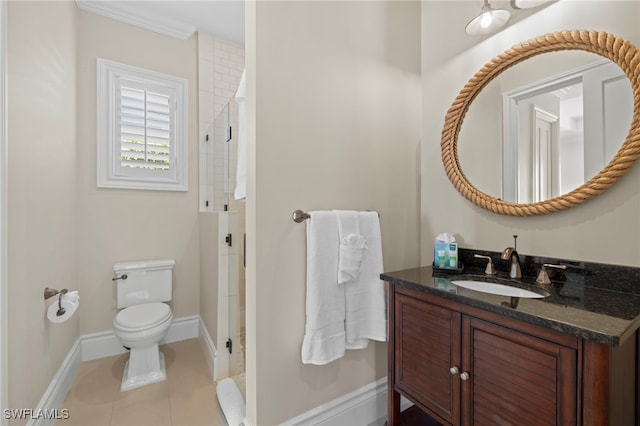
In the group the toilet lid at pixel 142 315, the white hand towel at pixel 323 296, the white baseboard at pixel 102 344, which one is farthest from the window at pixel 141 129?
the white hand towel at pixel 323 296

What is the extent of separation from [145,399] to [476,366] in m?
1.99

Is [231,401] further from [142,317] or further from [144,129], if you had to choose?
[144,129]

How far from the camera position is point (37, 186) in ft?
4.87

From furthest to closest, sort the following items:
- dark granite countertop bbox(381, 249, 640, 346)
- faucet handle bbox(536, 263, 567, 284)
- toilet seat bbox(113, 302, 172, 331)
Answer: toilet seat bbox(113, 302, 172, 331) → faucet handle bbox(536, 263, 567, 284) → dark granite countertop bbox(381, 249, 640, 346)

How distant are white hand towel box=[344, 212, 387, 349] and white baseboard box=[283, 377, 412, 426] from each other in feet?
1.10

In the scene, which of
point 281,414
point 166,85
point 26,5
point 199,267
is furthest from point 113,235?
point 281,414

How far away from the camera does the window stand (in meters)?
2.35

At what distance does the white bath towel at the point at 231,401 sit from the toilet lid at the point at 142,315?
2.13 ft

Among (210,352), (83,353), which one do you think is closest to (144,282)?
(83,353)

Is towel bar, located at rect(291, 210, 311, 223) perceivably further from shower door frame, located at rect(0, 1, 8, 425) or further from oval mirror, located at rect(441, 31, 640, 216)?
shower door frame, located at rect(0, 1, 8, 425)

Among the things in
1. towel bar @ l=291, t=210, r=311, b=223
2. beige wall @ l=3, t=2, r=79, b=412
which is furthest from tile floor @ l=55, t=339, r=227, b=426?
towel bar @ l=291, t=210, r=311, b=223

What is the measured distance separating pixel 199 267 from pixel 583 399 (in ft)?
9.00

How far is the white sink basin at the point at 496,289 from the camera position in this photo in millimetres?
1132

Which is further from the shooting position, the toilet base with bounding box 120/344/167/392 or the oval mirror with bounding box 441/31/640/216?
the toilet base with bounding box 120/344/167/392
